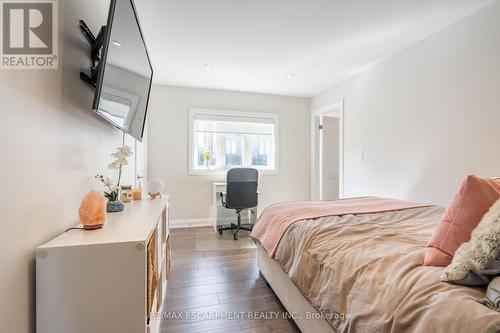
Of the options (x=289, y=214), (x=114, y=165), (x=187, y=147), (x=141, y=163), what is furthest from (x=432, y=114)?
(x=141, y=163)

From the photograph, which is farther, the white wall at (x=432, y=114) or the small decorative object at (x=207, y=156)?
the small decorative object at (x=207, y=156)

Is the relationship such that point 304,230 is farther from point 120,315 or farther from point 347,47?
point 347,47

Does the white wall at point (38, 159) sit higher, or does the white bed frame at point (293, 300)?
the white wall at point (38, 159)

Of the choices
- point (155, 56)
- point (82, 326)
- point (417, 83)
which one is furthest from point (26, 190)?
point (417, 83)

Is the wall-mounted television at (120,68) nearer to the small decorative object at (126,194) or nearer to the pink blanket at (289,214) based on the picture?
the small decorative object at (126,194)

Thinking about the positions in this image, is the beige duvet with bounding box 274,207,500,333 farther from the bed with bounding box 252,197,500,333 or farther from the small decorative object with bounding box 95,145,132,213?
the small decorative object with bounding box 95,145,132,213

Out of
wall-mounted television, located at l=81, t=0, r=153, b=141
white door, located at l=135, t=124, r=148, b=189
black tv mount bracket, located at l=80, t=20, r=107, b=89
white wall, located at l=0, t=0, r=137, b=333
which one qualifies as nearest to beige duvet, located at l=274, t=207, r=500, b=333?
white wall, located at l=0, t=0, r=137, b=333

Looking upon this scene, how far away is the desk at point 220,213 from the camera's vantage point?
3755 mm

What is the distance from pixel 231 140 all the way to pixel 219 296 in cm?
281

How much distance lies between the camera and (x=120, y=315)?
881 mm

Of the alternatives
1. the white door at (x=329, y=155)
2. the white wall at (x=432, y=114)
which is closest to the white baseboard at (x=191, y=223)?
the white door at (x=329, y=155)

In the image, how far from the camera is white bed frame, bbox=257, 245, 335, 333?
1.21 meters

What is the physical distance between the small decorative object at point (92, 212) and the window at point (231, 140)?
9.37 ft

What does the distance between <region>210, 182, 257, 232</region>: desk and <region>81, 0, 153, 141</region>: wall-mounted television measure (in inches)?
82.0
